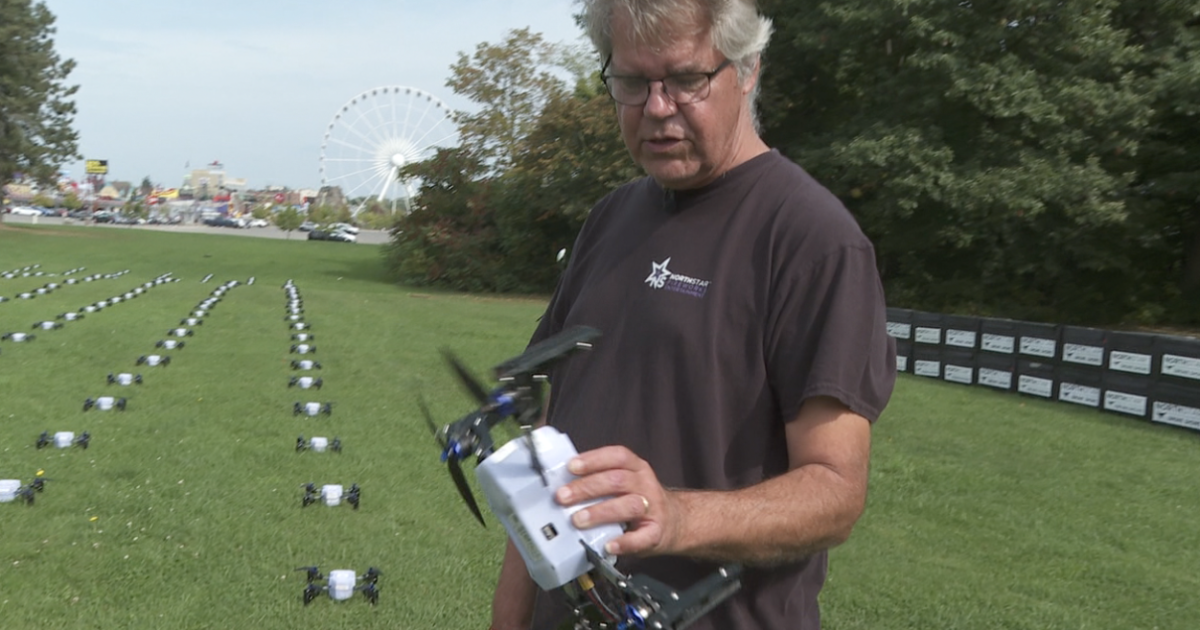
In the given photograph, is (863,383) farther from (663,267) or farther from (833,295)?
(663,267)

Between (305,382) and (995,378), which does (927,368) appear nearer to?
(995,378)

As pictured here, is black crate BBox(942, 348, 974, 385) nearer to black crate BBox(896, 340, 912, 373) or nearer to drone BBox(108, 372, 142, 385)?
black crate BBox(896, 340, 912, 373)

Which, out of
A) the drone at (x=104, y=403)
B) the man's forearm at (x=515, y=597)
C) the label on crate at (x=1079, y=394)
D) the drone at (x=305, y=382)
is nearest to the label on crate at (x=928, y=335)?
the label on crate at (x=1079, y=394)

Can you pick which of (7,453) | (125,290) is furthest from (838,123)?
(7,453)

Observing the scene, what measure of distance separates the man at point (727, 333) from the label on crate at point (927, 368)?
44.7 ft

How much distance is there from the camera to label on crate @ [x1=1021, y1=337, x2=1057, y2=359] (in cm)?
1297

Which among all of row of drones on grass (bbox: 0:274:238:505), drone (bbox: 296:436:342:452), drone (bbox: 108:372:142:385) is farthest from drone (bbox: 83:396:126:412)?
drone (bbox: 296:436:342:452)

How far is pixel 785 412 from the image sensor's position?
1.58 meters

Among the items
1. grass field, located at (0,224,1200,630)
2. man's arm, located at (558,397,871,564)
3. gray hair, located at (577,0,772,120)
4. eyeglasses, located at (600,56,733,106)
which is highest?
gray hair, located at (577,0,772,120)

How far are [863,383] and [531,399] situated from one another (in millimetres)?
510

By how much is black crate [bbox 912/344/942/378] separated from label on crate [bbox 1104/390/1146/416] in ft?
8.84

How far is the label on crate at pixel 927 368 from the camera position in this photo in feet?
48.1

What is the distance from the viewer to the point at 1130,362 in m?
11.9

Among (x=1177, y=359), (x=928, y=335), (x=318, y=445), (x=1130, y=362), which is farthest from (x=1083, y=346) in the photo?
(x=318, y=445)
